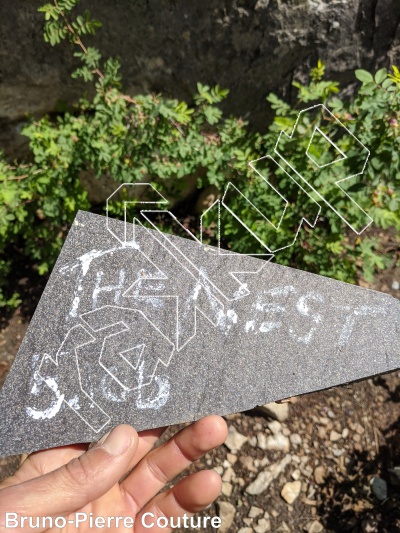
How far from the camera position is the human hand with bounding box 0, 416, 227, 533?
156 centimetres

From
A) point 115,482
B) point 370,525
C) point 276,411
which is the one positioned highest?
point 115,482

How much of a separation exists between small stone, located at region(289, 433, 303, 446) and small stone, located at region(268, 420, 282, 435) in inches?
2.7

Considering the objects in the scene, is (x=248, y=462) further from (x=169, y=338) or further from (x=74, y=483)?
(x=74, y=483)

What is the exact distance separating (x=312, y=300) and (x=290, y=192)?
0.61 meters

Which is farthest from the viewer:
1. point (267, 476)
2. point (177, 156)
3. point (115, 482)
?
point (267, 476)

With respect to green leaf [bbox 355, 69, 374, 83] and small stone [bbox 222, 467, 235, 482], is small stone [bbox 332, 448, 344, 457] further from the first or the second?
green leaf [bbox 355, 69, 374, 83]

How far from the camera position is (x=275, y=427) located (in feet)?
9.06

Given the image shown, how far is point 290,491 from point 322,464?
0.22 meters

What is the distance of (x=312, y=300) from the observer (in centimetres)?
197

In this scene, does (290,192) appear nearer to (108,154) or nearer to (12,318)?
(108,154)

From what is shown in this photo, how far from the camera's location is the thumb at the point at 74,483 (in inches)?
60.1

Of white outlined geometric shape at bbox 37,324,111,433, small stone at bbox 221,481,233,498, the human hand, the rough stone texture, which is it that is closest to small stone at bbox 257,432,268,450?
small stone at bbox 221,481,233,498

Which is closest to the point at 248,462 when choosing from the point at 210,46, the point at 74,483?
the point at 74,483

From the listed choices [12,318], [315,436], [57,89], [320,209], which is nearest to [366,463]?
[315,436]
